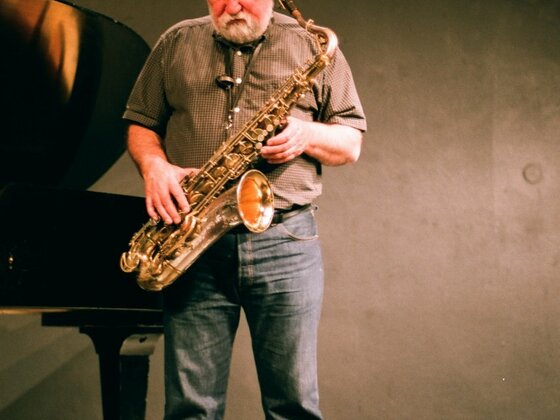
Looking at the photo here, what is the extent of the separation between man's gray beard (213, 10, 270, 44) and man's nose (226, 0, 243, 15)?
0.06 feet

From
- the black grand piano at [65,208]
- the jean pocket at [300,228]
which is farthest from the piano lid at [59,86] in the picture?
the jean pocket at [300,228]

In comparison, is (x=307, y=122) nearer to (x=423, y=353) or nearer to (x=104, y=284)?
(x=104, y=284)

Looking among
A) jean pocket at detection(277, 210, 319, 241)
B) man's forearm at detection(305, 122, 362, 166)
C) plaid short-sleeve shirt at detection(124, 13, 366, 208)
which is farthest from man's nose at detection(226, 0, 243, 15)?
jean pocket at detection(277, 210, 319, 241)

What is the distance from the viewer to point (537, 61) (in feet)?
9.93

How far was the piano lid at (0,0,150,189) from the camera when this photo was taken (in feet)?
6.77

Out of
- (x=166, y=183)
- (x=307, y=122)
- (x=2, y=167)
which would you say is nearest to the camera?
(x=166, y=183)

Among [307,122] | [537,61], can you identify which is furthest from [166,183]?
[537,61]

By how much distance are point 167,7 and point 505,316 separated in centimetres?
208

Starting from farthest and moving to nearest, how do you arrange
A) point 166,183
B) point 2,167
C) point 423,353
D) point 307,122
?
point 423,353
point 2,167
point 307,122
point 166,183

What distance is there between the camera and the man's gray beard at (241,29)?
1774mm

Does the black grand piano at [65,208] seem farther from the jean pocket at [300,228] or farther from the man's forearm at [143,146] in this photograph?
the jean pocket at [300,228]

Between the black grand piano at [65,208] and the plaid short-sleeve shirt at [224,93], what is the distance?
13.6 inches

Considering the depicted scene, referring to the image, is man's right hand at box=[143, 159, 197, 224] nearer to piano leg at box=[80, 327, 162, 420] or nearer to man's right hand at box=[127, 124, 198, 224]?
man's right hand at box=[127, 124, 198, 224]

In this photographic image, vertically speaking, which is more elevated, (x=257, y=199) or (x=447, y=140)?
(x=447, y=140)
